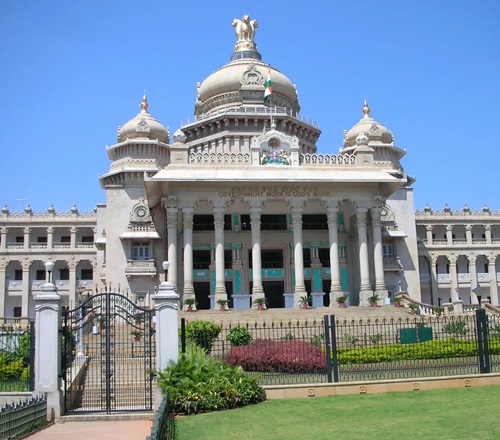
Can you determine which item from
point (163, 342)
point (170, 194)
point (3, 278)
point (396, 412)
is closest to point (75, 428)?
point (163, 342)

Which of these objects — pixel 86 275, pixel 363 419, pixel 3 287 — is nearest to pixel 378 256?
pixel 363 419

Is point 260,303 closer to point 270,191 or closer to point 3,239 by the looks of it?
point 270,191

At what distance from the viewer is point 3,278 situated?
205 feet

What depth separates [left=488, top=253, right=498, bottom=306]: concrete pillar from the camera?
6216 cm

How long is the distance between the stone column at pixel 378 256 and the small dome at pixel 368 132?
559 inches

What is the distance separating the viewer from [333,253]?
38219 mm

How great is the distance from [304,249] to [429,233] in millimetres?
24478

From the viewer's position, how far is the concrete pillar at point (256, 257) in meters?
36.8

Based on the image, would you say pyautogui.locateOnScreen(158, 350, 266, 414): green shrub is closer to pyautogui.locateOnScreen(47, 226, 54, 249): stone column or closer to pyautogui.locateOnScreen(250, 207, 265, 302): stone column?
pyautogui.locateOnScreen(250, 207, 265, 302): stone column

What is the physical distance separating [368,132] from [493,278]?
69.5ft

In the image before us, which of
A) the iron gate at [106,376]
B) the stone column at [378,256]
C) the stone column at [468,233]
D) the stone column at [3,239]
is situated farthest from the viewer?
the stone column at [3,239]

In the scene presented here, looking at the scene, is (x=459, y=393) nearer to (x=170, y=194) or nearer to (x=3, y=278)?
(x=170, y=194)

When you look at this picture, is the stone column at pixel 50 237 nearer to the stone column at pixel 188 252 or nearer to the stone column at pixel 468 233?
the stone column at pixel 188 252

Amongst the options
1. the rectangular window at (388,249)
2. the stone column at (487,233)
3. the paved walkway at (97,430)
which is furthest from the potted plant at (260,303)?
the stone column at (487,233)
